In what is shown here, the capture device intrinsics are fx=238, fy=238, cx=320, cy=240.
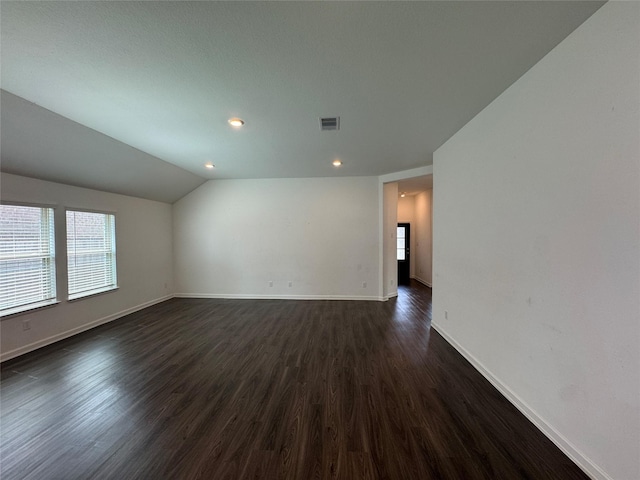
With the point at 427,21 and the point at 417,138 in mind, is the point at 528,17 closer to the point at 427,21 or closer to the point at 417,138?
the point at 427,21

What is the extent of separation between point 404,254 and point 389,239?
8.02 feet

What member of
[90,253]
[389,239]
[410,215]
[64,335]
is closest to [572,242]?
[389,239]

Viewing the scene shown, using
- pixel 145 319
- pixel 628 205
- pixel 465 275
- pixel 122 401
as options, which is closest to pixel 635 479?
pixel 628 205

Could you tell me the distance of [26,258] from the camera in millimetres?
3174

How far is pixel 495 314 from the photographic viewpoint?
2.33 metres

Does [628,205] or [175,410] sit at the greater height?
[628,205]

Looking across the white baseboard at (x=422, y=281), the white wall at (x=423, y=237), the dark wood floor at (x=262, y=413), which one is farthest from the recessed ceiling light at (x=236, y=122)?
the white baseboard at (x=422, y=281)

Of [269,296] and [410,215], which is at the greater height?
[410,215]

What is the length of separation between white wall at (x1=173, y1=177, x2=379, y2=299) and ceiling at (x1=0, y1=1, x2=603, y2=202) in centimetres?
219

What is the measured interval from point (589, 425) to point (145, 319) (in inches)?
222

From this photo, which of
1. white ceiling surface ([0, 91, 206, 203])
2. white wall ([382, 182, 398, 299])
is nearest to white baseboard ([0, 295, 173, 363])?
white ceiling surface ([0, 91, 206, 203])

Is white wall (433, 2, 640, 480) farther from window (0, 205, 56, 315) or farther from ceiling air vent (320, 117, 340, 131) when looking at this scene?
window (0, 205, 56, 315)

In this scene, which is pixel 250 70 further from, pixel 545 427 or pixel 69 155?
pixel 545 427

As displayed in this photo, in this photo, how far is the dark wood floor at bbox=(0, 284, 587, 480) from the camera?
154 centimetres
